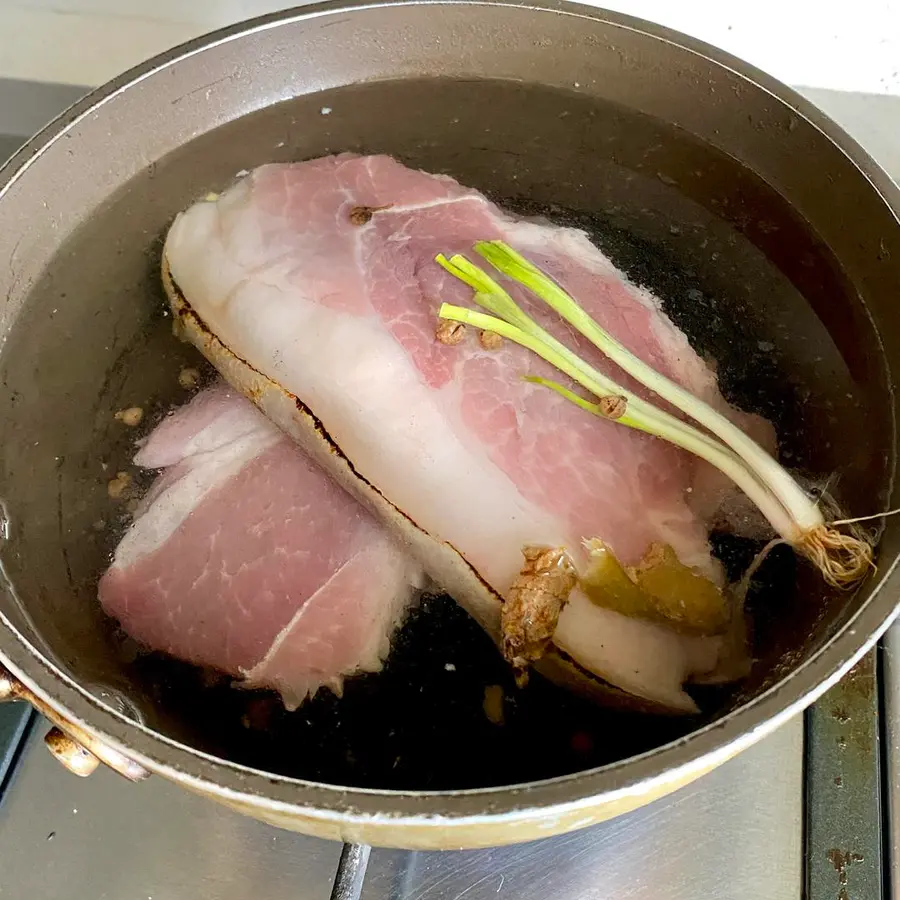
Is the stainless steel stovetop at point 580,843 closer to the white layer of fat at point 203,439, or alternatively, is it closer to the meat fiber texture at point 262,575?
the meat fiber texture at point 262,575

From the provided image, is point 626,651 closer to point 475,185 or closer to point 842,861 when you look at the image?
point 842,861

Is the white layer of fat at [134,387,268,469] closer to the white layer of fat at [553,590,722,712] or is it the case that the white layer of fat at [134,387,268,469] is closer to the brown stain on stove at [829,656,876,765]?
the white layer of fat at [553,590,722,712]

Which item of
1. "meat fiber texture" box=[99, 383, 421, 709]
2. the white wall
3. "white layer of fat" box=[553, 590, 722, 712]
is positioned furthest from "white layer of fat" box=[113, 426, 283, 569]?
the white wall

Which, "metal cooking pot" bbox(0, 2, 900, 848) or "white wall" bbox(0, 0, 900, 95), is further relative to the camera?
"white wall" bbox(0, 0, 900, 95)

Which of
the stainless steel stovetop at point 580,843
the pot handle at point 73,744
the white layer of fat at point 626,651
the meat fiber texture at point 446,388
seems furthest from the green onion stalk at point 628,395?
the pot handle at point 73,744

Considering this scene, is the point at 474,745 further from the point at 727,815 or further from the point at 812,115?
the point at 812,115

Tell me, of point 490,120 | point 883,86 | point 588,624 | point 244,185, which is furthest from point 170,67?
point 883,86

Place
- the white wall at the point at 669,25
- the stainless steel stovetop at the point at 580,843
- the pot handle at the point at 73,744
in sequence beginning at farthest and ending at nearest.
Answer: the white wall at the point at 669,25 → the stainless steel stovetop at the point at 580,843 → the pot handle at the point at 73,744
